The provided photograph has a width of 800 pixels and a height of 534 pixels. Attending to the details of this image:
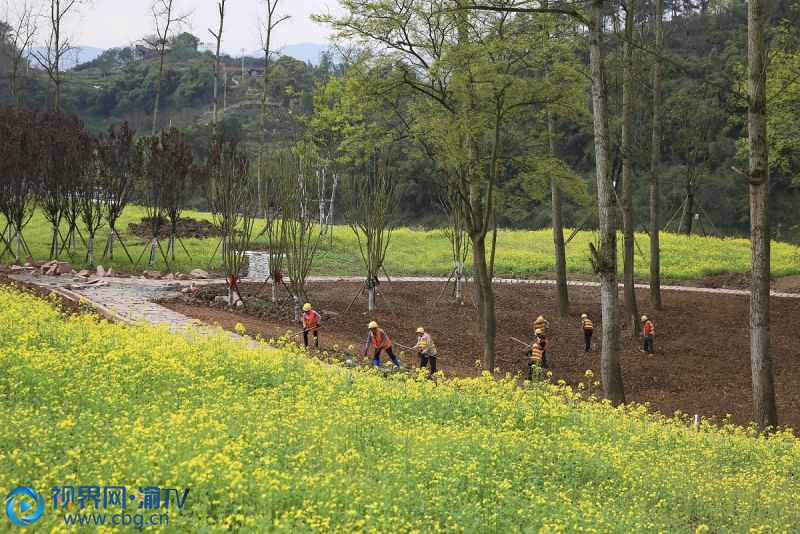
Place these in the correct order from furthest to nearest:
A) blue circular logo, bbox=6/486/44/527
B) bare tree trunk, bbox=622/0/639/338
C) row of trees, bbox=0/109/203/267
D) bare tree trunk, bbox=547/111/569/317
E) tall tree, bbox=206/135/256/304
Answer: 1. row of trees, bbox=0/109/203/267
2. bare tree trunk, bbox=547/111/569/317
3. tall tree, bbox=206/135/256/304
4. bare tree trunk, bbox=622/0/639/338
5. blue circular logo, bbox=6/486/44/527

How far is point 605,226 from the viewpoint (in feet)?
39.3

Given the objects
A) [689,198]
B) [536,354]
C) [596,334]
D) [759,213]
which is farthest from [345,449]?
[689,198]

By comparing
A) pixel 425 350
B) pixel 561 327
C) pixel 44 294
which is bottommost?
pixel 561 327

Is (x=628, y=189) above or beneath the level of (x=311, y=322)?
above

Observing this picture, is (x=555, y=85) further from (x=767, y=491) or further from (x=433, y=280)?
(x=433, y=280)

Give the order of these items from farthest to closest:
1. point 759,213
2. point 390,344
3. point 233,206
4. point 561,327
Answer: point 561,327 < point 233,206 < point 390,344 < point 759,213

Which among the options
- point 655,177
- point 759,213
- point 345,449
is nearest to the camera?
point 345,449

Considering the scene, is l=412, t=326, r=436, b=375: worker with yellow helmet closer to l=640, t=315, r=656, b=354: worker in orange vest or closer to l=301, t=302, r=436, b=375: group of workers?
l=301, t=302, r=436, b=375: group of workers

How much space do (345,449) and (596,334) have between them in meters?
13.7

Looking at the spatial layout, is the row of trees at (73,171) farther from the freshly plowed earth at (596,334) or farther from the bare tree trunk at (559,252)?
the bare tree trunk at (559,252)

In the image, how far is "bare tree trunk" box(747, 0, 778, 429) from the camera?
1136 cm

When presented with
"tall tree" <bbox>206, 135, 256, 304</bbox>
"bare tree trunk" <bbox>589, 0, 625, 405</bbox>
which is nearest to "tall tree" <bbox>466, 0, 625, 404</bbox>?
"bare tree trunk" <bbox>589, 0, 625, 405</bbox>

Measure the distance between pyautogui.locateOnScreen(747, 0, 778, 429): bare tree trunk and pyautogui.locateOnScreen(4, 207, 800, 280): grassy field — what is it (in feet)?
51.0

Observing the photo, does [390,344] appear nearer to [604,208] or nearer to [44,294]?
[604,208]
